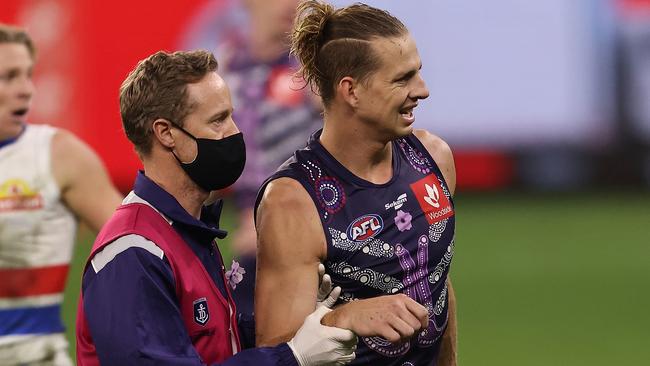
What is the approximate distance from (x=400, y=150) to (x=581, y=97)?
28.4ft

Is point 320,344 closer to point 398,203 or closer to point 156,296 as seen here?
point 156,296

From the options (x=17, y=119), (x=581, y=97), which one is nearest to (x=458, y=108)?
(x=581, y=97)

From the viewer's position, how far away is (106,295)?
3617 millimetres

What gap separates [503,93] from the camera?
12867 mm

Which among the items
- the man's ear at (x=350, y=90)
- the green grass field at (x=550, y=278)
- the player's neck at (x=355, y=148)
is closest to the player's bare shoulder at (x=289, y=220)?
the player's neck at (x=355, y=148)

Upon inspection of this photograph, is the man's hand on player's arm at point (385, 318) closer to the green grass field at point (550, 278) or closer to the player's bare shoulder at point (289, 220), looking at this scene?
the player's bare shoulder at point (289, 220)

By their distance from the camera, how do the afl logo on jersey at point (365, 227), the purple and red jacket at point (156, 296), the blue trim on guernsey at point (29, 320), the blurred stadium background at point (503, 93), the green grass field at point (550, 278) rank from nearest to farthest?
the purple and red jacket at point (156, 296) < the afl logo on jersey at point (365, 227) < the blue trim on guernsey at point (29, 320) < the green grass field at point (550, 278) < the blurred stadium background at point (503, 93)

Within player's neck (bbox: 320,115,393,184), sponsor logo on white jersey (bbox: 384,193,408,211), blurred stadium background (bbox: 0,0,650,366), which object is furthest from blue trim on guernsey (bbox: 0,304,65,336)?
blurred stadium background (bbox: 0,0,650,366)

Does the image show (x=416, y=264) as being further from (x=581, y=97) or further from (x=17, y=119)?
(x=581, y=97)

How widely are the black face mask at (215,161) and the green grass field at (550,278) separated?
4.32m

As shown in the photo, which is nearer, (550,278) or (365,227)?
(365,227)

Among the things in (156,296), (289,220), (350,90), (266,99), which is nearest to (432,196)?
(350,90)

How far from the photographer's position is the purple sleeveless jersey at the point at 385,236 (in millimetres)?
4219

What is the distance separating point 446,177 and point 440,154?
0.27 ft
